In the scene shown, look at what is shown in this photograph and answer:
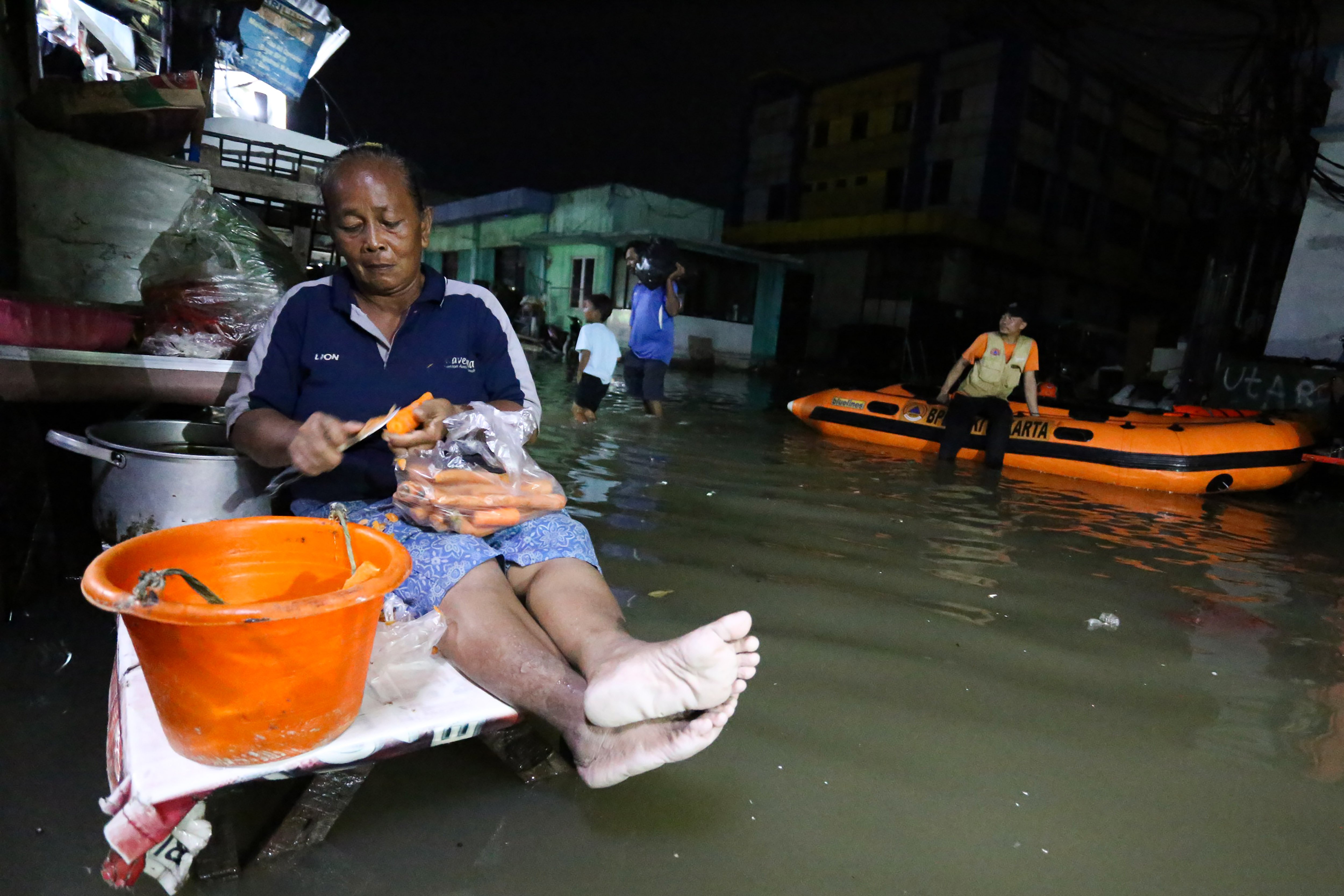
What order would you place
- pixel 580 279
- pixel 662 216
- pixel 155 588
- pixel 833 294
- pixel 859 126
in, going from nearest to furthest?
pixel 155 588, pixel 580 279, pixel 662 216, pixel 833 294, pixel 859 126

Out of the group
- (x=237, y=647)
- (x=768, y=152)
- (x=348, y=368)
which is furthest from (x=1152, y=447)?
(x=768, y=152)

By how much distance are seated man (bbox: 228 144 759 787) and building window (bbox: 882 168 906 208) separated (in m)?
23.8

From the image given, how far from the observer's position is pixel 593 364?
268 inches

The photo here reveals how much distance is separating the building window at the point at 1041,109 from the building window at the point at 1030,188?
1.25m

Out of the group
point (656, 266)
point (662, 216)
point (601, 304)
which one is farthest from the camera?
point (662, 216)

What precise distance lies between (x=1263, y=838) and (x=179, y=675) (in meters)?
2.31

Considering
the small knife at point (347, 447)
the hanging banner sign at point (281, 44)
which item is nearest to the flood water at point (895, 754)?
the small knife at point (347, 447)

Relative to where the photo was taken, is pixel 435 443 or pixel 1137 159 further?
pixel 1137 159

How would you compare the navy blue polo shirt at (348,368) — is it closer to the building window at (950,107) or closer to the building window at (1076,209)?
the building window at (950,107)

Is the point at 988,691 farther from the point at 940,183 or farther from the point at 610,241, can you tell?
the point at 940,183

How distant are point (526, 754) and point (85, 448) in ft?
5.07

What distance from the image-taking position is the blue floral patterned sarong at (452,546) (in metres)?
1.75

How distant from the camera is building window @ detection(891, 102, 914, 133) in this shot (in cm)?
2289

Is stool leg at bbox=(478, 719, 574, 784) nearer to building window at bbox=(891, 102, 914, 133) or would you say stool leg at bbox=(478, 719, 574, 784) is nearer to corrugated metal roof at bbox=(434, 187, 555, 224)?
corrugated metal roof at bbox=(434, 187, 555, 224)
